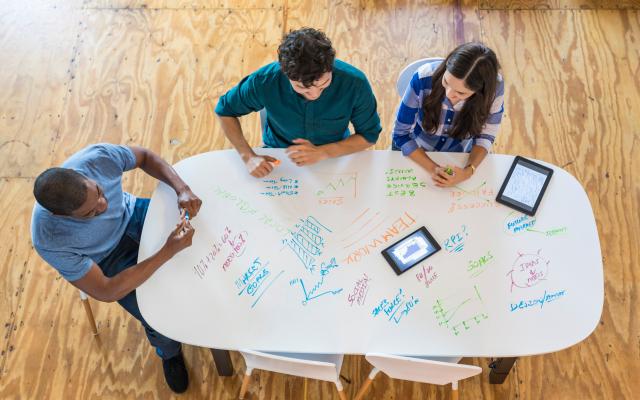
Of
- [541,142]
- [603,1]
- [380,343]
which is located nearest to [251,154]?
[380,343]

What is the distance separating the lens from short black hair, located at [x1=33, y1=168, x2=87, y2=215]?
153cm

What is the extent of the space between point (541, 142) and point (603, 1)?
45.8 inches

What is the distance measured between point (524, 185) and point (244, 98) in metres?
1.07

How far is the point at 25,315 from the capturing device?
2.39m

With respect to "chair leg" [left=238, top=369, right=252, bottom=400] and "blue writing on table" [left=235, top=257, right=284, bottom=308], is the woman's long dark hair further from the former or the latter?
"chair leg" [left=238, top=369, right=252, bottom=400]

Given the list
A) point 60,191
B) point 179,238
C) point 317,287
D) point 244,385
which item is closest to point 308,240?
point 317,287

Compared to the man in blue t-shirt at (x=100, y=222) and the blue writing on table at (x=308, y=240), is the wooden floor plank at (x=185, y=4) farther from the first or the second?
the blue writing on table at (x=308, y=240)

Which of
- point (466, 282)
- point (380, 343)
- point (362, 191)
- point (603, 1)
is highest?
point (603, 1)

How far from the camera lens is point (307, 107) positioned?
1841 millimetres

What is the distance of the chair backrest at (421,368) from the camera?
1506mm

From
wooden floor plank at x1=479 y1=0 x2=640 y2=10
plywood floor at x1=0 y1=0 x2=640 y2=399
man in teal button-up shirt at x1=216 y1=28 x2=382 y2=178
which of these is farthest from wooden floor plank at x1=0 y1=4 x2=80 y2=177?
wooden floor plank at x1=479 y1=0 x2=640 y2=10

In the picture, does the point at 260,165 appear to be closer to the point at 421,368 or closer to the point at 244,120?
the point at 421,368

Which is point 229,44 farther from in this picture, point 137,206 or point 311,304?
point 311,304

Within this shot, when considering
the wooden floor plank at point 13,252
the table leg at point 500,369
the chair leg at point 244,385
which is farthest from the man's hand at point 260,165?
the wooden floor plank at point 13,252
